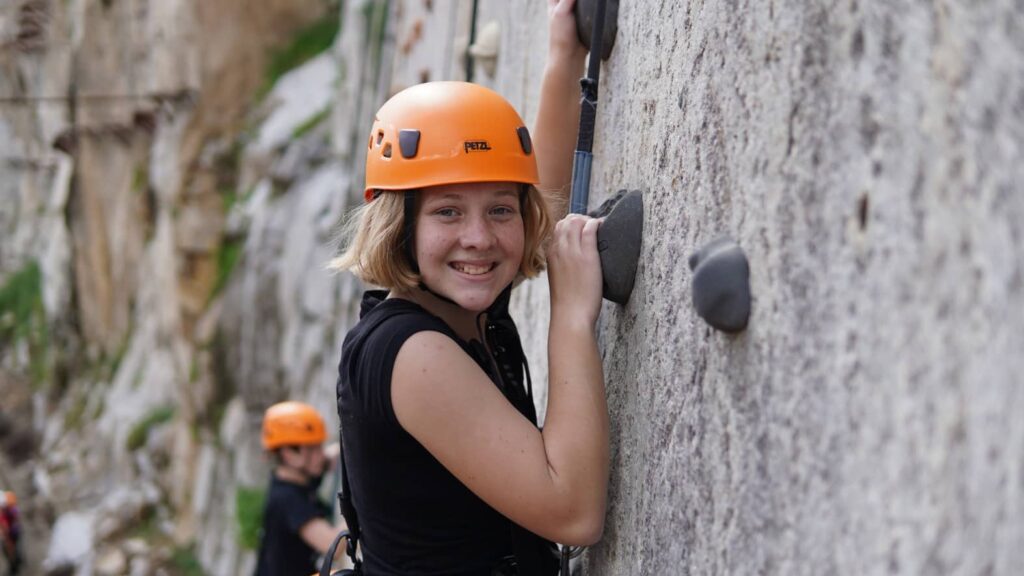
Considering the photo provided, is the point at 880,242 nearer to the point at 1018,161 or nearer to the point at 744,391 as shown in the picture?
the point at 1018,161

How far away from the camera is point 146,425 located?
1479 cm

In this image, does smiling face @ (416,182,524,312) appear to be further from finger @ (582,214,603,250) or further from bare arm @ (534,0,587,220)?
bare arm @ (534,0,587,220)

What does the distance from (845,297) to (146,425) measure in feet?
48.8

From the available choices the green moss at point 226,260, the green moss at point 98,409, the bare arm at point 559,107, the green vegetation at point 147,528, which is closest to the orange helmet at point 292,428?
the bare arm at point 559,107

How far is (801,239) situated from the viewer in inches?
52.3

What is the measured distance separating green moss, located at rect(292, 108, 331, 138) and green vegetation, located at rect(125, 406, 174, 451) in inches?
182

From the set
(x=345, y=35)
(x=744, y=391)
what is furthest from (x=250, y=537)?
(x=744, y=391)

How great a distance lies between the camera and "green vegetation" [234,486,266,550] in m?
11.2

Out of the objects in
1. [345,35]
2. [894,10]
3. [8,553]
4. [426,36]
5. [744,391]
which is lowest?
[8,553]

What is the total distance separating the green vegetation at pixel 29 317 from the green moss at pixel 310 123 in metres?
10.2

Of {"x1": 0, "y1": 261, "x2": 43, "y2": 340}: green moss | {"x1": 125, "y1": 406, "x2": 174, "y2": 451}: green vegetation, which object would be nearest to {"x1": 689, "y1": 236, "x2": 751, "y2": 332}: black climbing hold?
{"x1": 125, "y1": 406, "x2": 174, "y2": 451}: green vegetation

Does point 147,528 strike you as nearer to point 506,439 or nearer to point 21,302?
point 21,302

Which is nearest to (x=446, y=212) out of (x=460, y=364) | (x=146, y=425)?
(x=460, y=364)

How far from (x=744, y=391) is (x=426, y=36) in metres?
7.42
